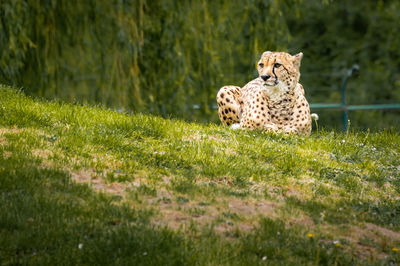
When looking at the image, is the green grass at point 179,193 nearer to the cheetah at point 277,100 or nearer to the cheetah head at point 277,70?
the cheetah at point 277,100

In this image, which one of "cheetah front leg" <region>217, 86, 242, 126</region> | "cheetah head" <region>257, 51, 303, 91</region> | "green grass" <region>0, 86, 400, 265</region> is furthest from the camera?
"cheetah front leg" <region>217, 86, 242, 126</region>

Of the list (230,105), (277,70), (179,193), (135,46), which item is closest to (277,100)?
(277,70)

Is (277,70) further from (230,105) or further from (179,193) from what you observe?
(179,193)

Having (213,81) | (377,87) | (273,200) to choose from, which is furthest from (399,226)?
(377,87)

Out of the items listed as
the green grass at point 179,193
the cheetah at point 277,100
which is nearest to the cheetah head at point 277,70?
the cheetah at point 277,100

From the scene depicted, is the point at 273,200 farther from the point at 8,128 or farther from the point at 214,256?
the point at 8,128

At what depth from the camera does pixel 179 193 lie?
18.0ft

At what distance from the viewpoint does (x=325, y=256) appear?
15.3 ft

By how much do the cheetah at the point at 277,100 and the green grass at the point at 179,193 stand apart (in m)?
0.28

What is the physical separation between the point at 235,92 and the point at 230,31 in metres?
0.88

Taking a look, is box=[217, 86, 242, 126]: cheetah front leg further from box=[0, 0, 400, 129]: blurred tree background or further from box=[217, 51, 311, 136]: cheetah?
box=[217, 51, 311, 136]: cheetah

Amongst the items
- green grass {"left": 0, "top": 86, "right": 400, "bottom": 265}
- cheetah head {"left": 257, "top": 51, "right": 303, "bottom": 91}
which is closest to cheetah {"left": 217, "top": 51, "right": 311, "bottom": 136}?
cheetah head {"left": 257, "top": 51, "right": 303, "bottom": 91}

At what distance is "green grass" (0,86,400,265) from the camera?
4.47m

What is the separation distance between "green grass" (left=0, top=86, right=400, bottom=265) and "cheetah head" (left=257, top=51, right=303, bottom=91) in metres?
0.61
